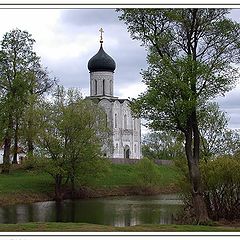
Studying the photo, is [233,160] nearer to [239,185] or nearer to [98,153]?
[239,185]

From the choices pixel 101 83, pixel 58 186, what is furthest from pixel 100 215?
pixel 101 83

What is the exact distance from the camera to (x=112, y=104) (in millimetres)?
59781

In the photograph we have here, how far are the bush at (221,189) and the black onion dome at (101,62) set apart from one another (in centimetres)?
4063

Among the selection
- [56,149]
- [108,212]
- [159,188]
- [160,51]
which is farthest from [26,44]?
[160,51]

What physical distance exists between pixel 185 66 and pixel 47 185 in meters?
22.0

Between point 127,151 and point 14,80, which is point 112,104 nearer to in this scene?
point 127,151

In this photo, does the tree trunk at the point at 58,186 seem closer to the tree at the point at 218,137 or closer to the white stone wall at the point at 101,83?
the tree at the point at 218,137

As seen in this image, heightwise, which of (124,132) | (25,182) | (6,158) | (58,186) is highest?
(124,132)

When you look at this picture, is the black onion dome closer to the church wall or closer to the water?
the church wall

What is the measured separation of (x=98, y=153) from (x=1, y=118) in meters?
7.11

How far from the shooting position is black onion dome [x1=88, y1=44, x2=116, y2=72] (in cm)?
5912

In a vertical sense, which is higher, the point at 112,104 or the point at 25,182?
the point at 112,104

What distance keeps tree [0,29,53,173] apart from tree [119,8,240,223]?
20560mm

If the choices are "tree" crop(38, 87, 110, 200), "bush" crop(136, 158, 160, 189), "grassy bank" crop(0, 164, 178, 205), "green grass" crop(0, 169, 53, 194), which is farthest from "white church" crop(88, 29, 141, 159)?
"tree" crop(38, 87, 110, 200)
